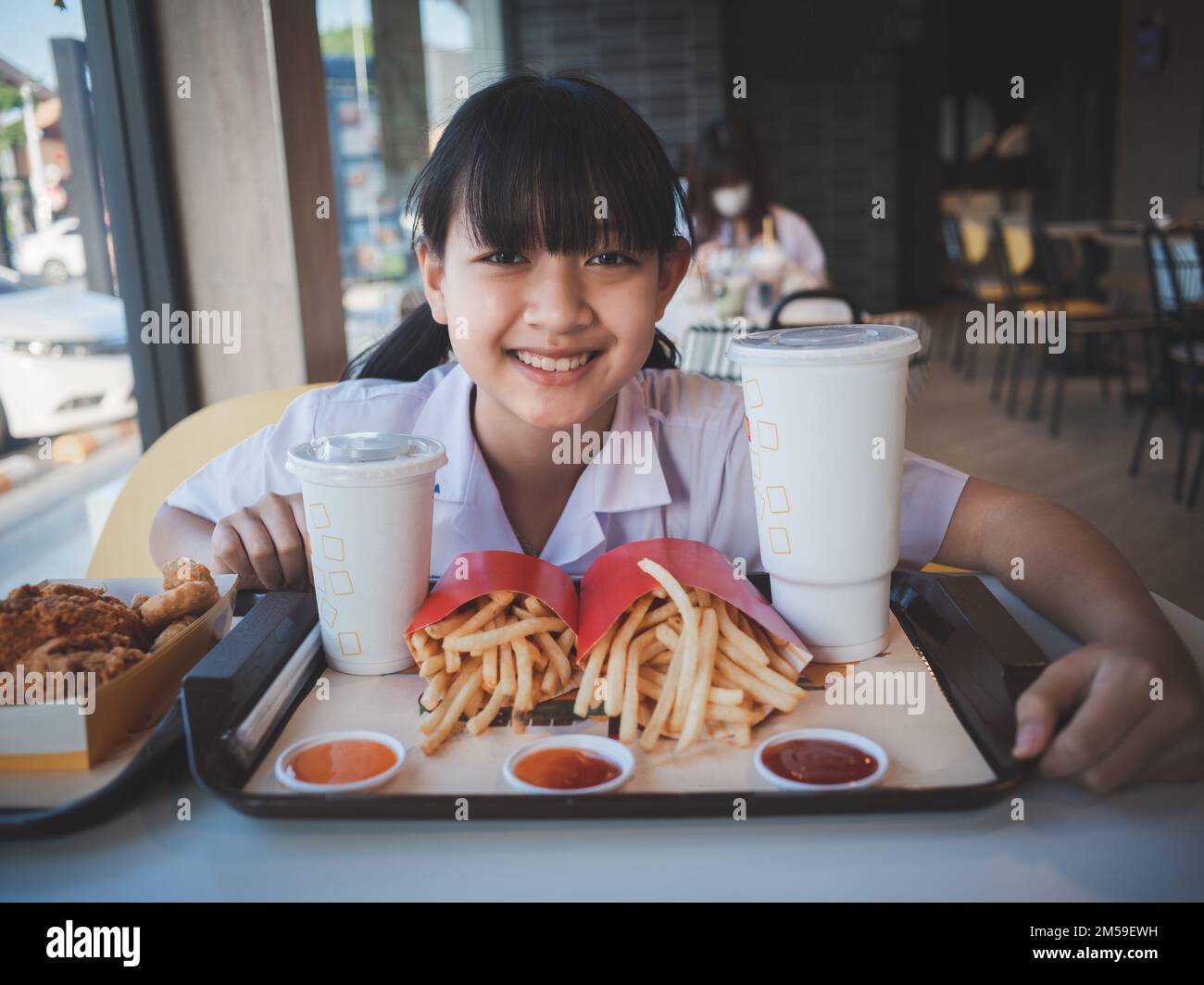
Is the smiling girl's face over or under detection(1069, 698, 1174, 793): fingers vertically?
over

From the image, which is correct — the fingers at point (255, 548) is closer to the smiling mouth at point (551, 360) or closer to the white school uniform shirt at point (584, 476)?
the white school uniform shirt at point (584, 476)

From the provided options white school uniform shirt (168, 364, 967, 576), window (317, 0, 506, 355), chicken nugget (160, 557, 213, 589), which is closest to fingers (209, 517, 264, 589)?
chicken nugget (160, 557, 213, 589)

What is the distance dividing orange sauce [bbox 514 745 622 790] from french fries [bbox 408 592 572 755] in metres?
0.05

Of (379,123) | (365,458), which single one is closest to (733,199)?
(379,123)

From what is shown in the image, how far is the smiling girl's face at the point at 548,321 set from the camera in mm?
1251

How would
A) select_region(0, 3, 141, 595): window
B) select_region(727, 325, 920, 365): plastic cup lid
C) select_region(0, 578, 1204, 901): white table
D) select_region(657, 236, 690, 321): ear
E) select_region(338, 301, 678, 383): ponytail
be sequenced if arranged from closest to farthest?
select_region(0, 578, 1204, 901): white table
select_region(727, 325, 920, 365): plastic cup lid
select_region(657, 236, 690, 321): ear
select_region(338, 301, 678, 383): ponytail
select_region(0, 3, 141, 595): window

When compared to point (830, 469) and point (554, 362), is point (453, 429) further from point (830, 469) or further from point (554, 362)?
point (830, 469)

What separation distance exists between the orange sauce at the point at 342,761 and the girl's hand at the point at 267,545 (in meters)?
0.38

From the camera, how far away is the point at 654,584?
0.98 m

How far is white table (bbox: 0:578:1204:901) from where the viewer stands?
74cm

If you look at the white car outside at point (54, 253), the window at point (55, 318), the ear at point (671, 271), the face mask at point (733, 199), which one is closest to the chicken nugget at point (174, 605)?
the ear at point (671, 271)

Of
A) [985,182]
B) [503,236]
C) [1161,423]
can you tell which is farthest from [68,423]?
[985,182]

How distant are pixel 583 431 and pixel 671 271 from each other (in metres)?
0.27

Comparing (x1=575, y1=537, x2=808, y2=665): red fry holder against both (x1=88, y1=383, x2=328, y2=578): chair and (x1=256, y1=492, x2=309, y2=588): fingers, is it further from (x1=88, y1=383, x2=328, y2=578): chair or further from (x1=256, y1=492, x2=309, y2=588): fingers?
(x1=88, y1=383, x2=328, y2=578): chair
